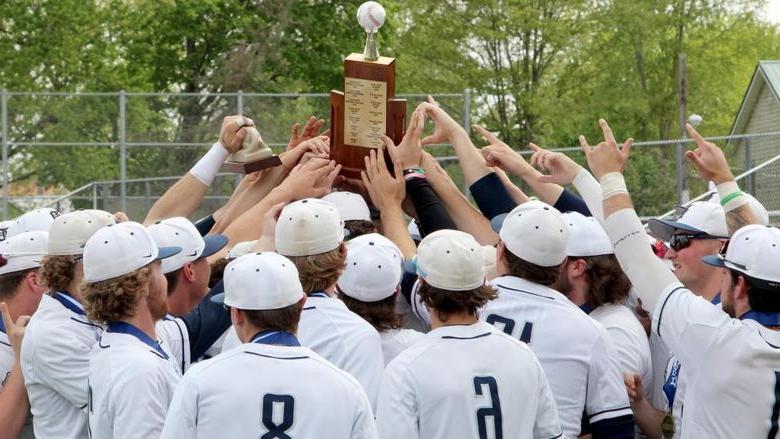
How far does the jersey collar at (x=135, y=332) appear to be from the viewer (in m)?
4.54

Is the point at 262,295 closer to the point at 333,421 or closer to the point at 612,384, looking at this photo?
the point at 333,421

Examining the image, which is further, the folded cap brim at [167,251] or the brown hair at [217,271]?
the brown hair at [217,271]

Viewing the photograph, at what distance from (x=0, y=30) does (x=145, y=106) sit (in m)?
15.8

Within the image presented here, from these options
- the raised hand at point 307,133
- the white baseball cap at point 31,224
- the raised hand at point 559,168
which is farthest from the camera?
the raised hand at point 307,133

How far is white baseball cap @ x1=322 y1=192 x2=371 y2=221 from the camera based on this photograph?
6.37m

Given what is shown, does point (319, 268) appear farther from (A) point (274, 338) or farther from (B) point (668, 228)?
(B) point (668, 228)

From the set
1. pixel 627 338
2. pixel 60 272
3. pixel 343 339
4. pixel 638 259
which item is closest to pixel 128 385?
pixel 60 272

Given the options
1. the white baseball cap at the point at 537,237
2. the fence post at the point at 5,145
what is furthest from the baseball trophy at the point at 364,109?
the fence post at the point at 5,145

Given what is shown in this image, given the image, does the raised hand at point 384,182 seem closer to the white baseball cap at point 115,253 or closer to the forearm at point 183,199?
the forearm at point 183,199

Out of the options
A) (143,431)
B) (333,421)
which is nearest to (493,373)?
(333,421)

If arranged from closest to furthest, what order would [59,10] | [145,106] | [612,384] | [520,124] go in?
[612,384]
[145,106]
[59,10]
[520,124]

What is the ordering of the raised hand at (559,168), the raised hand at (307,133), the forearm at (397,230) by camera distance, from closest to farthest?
the raised hand at (559,168)
the forearm at (397,230)
the raised hand at (307,133)

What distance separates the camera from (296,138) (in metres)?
7.58

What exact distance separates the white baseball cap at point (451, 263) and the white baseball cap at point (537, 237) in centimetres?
43
